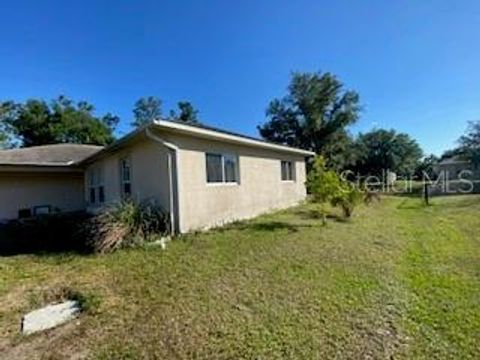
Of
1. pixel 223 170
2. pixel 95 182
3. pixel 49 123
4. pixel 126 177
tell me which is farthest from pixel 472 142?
pixel 49 123

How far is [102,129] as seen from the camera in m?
38.3

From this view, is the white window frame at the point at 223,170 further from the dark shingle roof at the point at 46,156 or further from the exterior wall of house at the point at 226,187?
the dark shingle roof at the point at 46,156

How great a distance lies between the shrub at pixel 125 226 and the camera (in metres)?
8.02

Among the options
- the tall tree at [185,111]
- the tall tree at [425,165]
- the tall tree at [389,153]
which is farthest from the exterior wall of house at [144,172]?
the tall tree at [425,165]

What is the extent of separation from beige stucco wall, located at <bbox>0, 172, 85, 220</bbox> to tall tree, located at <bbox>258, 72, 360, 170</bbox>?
75.5ft

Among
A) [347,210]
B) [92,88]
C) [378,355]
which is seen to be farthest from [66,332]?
[92,88]

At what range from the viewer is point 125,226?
27.4 ft

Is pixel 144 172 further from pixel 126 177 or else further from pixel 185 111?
pixel 185 111

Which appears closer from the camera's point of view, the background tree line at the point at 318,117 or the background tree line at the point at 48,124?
the background tree line at the point at 318,117

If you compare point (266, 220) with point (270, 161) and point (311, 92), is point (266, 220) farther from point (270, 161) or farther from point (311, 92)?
point (311, 92)

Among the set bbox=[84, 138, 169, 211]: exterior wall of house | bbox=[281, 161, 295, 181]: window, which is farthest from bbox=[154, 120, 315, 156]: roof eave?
bbox=[281, 161, 295, 181]: window

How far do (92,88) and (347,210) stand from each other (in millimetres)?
21004

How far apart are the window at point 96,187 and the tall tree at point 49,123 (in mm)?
24278

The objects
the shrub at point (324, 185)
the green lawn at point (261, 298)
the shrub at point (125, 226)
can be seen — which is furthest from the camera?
the shrub at point (324, 185)
